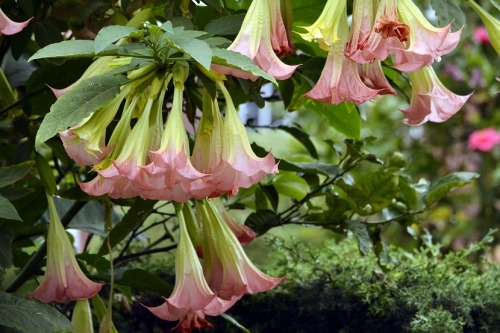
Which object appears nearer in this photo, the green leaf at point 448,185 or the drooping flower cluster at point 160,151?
the drooping flower cluster at point 160,151

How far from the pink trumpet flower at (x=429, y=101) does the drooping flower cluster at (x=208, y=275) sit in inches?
9.7

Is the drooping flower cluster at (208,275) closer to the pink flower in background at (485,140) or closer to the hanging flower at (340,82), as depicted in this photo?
the hanging flower at (340,82)

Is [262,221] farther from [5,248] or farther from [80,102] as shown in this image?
[80,102]

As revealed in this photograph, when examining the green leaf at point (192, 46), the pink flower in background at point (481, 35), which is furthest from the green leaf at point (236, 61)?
the pink flower in background at point (481, 35)

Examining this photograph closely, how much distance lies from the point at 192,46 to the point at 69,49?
0.12m

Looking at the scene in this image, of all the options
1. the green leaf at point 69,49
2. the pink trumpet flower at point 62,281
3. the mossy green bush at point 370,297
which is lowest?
the mossy green bush at point 370,297

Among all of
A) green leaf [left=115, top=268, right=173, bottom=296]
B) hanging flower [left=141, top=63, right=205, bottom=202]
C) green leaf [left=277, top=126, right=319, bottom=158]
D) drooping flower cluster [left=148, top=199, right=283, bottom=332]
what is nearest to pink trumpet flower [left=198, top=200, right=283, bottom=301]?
drooping flower cluster [left=148, top=199, right=283, bottom=332]

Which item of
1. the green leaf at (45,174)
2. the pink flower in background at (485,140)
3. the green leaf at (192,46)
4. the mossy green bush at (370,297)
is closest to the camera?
the green leaf at (192,46)

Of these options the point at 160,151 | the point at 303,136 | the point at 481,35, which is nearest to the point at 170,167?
the point at 160,151

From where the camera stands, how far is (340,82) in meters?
0.87

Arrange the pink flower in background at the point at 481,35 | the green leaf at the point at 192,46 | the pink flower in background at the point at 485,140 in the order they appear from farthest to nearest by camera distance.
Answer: the pink flower in background at the point at 481,35 < the pink flower in background at the point at 485,140 < the green leaf at the point at 192,46

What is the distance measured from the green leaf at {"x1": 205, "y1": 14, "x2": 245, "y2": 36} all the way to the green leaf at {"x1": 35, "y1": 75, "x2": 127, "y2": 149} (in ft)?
0.41

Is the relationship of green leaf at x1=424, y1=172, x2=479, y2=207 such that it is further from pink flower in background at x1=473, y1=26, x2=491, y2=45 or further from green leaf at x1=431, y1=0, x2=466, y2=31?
pink flower in background at x1=473, y1=26, x2=491, y2=45

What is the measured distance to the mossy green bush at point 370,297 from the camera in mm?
1205
